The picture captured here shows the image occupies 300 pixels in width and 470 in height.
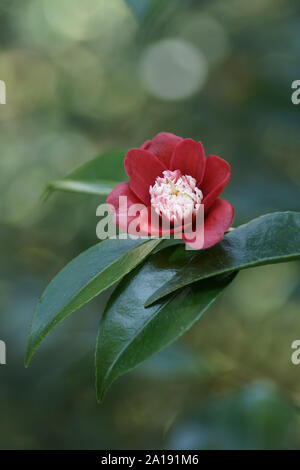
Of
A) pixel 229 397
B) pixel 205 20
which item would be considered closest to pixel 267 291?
pixel 229 397

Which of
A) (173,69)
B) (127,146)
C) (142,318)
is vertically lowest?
(142,318)

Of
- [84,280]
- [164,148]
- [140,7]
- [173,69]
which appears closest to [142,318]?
[84,280]

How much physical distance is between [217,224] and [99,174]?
0.35 meters

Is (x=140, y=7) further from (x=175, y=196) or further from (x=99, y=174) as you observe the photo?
(x=175, y=196)

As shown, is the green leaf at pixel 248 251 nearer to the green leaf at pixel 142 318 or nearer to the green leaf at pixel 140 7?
the green leaf at pixel 142 318

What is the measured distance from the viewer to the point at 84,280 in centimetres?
63

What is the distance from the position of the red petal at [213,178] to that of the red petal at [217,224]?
13 millimetres

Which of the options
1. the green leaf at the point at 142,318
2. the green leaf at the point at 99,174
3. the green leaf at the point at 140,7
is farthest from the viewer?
the green leaf at the point at 140,7

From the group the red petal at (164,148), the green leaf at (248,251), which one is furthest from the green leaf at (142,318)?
the red petal at (164,148)

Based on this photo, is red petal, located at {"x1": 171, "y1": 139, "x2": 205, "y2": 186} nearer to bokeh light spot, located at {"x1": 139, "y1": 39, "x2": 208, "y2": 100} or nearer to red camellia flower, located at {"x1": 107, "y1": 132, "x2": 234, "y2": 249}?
red camellia flower, located at {"x1": 107, "y1": 132, "x2": 234, "y2": 249}

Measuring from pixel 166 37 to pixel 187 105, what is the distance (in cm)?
30

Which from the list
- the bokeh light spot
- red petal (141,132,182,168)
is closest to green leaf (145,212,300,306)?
red petal (141,132,182,168)

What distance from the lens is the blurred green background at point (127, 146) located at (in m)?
1.52

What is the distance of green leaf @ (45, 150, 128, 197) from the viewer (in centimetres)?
86
